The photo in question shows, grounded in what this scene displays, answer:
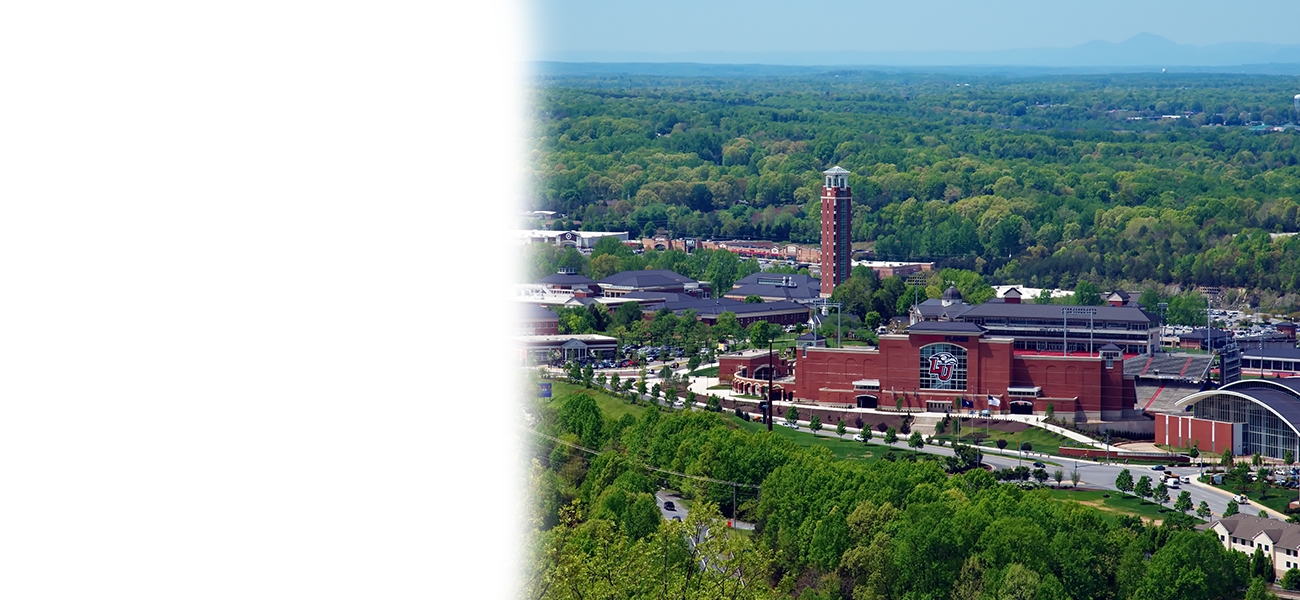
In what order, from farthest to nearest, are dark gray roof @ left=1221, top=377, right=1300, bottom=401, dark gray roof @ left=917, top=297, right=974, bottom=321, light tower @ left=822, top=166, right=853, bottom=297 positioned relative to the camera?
1. light tower @ left=822, top=166, right=853, bottom=297
2. dark gray roof @ left=917, top=297, right=974, bottom=321
3. dark gray roof @ left=1221, top=377, right=1300, bottom=401

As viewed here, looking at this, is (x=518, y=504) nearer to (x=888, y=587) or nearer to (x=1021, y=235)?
(x=888, y=587)

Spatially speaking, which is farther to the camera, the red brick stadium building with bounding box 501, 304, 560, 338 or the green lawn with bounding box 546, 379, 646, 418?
the red brick stadium building with bounding box 501, 304, 560, 338

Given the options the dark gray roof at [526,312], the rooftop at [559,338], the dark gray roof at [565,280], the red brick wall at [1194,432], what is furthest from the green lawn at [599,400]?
the dark gray roof at [565,280]

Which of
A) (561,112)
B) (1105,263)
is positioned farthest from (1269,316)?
(561,112)

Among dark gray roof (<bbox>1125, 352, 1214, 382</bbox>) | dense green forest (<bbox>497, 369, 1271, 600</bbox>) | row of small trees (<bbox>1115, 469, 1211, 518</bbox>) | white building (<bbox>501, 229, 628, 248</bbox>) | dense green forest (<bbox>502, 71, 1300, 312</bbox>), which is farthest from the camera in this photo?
white building (<bbox>501, 229, 628, 248</bbox>)

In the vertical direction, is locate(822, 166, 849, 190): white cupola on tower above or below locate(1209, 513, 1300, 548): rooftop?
above

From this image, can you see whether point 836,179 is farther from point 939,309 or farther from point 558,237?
point 558,237

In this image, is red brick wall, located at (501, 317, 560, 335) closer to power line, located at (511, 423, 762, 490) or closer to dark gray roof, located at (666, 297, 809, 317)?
dark gray roof, located at (666, 297, 809, 317)

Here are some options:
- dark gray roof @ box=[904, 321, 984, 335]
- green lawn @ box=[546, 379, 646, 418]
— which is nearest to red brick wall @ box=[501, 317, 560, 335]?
green lawn @ box=[546, 379, 646, 418]
